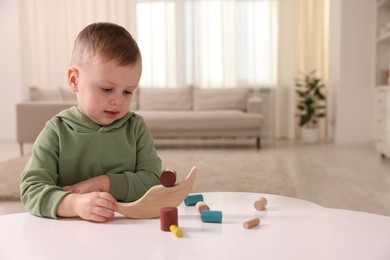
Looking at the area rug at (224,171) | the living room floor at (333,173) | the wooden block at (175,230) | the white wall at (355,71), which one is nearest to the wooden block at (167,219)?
the wooden block at (175,230)

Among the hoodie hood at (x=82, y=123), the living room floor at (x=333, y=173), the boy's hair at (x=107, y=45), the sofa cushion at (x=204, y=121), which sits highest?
the boy's hair at (x=107, y=45)

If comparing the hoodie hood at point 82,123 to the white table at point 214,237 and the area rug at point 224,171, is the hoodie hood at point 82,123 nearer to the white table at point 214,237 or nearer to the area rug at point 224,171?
the white table at point 214,237

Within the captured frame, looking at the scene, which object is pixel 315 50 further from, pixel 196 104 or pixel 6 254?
pixel 6 254

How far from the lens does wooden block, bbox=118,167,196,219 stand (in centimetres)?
73

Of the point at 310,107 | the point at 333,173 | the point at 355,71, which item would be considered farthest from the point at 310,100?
the point at 333,173

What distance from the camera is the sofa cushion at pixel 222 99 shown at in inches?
225

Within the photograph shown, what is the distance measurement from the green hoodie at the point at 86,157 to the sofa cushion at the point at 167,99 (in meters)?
4.86

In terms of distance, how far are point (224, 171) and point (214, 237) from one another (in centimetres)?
284

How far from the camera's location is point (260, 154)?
457cm

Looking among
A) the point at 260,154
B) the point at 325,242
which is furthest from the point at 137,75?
the point at 260,154

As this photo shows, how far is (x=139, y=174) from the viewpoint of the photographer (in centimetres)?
94

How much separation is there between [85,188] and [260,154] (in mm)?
3817

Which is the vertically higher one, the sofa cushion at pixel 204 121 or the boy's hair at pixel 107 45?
the boy's hair at pixel 107 45

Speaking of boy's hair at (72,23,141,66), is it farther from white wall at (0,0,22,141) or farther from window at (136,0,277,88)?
white wall at (0,0,22,141)
